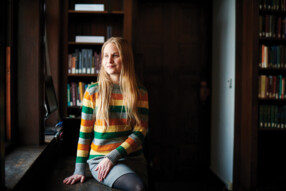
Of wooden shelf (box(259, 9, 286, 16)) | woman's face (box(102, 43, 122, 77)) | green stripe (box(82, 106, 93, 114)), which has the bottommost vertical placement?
green stripe (box(82, 106, 93, 114))

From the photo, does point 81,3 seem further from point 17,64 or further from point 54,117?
point 17,64

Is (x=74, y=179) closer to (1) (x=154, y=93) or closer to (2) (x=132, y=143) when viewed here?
(2) (x=132, y=143)

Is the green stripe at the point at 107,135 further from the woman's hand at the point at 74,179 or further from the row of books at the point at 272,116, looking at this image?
the row of books at the point at 272,116

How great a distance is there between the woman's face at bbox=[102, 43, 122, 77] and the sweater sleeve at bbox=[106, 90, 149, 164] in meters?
0.22

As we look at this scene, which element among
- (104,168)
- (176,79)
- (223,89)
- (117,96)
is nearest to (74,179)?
(104,168)

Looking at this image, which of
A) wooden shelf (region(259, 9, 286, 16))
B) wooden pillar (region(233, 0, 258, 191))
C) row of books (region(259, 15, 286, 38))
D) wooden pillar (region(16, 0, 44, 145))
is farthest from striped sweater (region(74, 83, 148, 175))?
wooden shelf (region(259, 9, 286, 16))

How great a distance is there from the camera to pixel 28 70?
5.06 feet

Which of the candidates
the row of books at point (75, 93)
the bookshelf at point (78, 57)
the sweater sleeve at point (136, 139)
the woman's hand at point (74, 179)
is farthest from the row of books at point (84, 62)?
the woman's hand at point (74, 179)

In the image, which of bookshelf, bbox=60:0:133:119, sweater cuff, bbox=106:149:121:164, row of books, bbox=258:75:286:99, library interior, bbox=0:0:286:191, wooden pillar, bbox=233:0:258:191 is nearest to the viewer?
sweater cuff, bbox=106:149:121:164

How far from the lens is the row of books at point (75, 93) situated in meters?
2.76

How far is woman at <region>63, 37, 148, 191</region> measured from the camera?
1.38m

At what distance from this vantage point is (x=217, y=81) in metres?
3.26

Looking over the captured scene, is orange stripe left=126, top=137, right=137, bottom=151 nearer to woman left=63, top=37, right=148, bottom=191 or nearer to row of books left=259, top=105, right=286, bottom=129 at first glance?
woman left=63, top=37, right=148, bottom=191

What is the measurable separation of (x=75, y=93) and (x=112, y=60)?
138 cm
